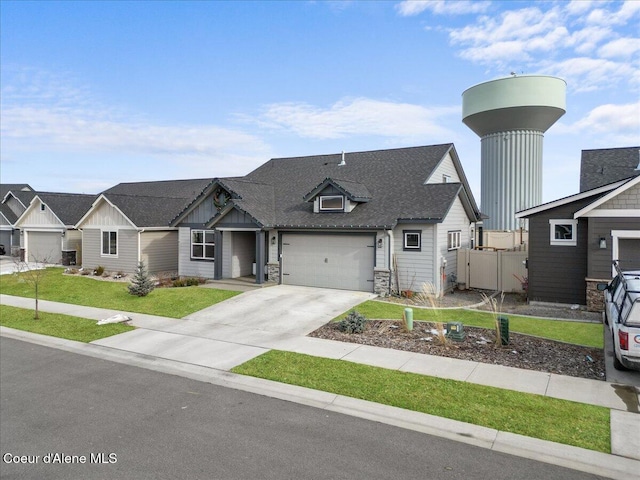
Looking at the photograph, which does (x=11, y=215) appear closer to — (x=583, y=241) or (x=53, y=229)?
(x=53, y=229)

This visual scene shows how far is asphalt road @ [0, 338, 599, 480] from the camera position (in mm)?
5809

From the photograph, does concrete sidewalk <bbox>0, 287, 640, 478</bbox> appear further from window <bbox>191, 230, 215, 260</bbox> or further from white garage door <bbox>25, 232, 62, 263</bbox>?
white garage door <bbox>25, 232, 62, 263</bbox>

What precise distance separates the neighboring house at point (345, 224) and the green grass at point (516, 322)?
2.75 meters

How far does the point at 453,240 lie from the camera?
21.0 meters

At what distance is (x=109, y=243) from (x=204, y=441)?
2284 centimetres

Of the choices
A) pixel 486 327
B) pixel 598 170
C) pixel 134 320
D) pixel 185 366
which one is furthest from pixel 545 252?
pixel 134 320

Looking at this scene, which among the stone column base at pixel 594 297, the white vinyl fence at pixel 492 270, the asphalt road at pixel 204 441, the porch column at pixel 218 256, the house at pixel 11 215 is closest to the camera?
the asphalt road at pixel 204 441

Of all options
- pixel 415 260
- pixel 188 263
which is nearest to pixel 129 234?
pixel 188 263

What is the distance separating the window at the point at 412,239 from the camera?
61.0ft

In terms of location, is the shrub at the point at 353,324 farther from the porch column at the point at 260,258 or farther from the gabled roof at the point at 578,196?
the gabled roof at the point at 578,196

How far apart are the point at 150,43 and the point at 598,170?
2029 cm

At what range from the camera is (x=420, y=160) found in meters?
22.6

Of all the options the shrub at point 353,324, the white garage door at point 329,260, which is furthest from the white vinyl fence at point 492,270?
the shrub at point 353,324

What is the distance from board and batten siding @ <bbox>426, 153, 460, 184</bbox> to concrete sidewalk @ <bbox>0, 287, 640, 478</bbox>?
33.7ft
